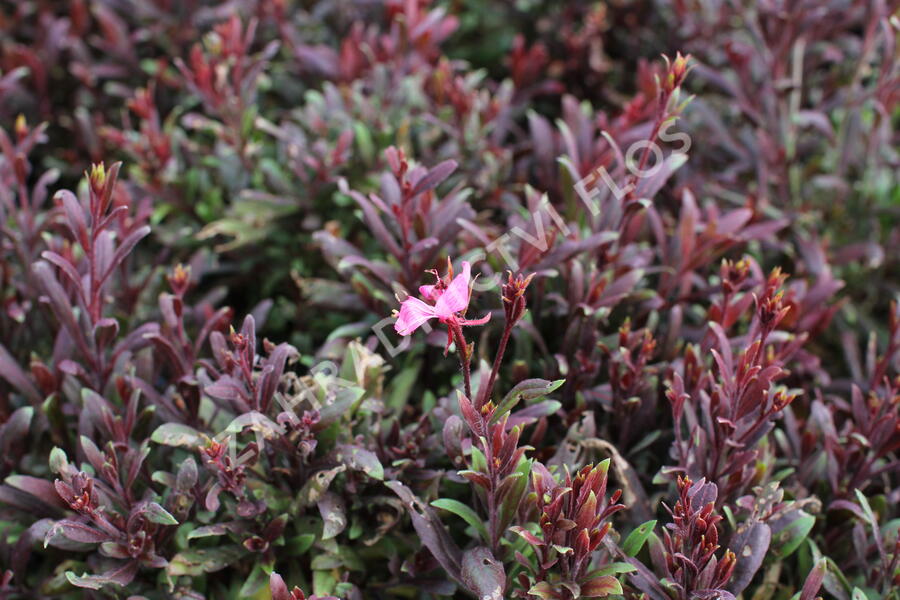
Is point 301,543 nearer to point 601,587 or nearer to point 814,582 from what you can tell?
point 601,587

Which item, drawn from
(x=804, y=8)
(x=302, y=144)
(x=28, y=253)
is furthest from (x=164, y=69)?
(x=804, y=8)

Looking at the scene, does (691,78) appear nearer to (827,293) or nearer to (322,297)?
(827,293)

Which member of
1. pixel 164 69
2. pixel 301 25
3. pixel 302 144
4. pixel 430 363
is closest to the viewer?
pixel 430 363

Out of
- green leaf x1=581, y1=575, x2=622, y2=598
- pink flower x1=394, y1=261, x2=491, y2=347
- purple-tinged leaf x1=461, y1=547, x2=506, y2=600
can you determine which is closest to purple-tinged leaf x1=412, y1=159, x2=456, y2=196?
pink flower x1=394, y1=261, x2=491, y2=347

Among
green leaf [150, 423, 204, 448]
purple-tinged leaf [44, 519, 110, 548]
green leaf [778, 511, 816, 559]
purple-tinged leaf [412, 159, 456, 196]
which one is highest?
purple-tinged leaf [412, 159, 456, 196]

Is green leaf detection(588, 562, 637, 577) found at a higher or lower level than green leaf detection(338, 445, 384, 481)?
lower

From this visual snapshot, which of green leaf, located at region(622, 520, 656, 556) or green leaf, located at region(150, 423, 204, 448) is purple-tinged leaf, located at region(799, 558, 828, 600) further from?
green leaf, located at region(150, 423, 204, 448)

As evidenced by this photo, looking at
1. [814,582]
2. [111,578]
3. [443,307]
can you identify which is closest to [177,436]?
[111,578]
